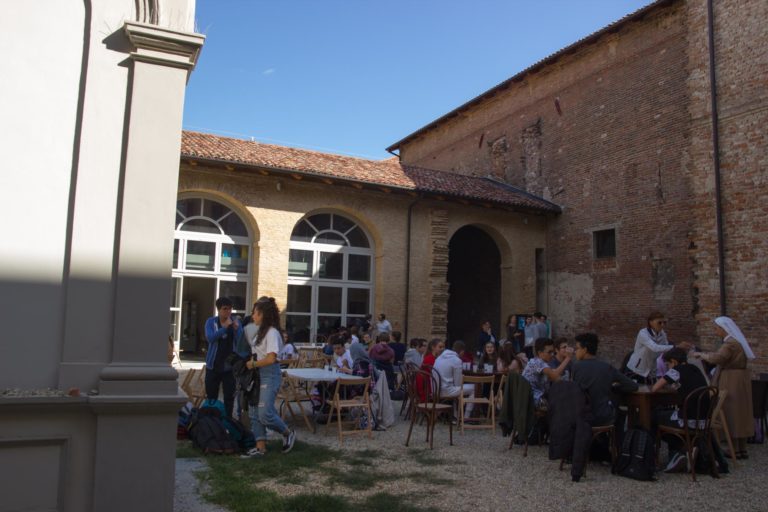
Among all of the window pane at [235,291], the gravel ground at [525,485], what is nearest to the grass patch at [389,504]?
the gravel ground at [525,485]

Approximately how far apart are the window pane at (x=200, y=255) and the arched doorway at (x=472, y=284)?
814 centimetres

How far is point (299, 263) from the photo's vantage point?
49.5ft

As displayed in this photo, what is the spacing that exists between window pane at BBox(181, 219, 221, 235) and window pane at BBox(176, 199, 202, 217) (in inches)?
7.1

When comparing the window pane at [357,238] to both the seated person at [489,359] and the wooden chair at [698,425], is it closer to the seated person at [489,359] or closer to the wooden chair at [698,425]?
the seated person at [489,359]

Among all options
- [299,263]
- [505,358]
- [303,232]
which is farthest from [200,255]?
[505,358]

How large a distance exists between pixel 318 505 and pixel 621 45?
1510 centimetres

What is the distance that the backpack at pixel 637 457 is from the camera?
562 centimetres

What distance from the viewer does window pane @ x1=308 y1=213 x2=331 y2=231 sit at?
15.4 metres

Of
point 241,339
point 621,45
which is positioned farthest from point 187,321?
point 621,45

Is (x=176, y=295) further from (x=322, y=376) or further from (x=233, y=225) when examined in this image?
(x=322, y=376)

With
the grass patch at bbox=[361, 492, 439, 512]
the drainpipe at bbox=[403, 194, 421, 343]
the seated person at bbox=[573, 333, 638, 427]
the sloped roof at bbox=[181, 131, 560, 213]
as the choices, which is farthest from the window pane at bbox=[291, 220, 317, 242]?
the grass patch at bbox=[361, 492, 439, 512]

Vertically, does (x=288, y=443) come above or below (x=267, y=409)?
below

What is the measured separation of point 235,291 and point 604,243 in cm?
978

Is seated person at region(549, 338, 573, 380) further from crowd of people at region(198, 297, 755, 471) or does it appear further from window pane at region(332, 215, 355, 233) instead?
window pane at region(332, 215, 355, 233)
